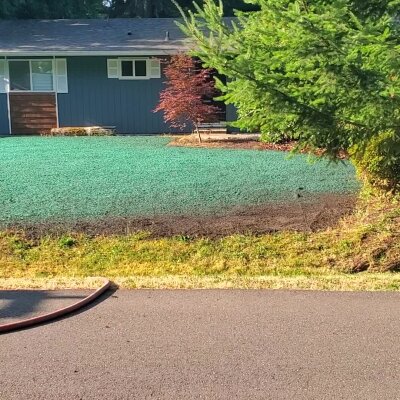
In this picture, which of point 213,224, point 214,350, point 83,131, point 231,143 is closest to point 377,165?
point 213,224

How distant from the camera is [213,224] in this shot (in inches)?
336

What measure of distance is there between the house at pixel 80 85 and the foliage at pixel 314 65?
49.4 feet

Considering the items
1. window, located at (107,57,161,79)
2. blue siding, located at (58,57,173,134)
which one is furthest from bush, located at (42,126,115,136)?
window, located at (107,57,161,79)

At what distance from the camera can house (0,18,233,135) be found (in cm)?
2119

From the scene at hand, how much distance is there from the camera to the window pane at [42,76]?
2164cm

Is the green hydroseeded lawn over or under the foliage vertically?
under

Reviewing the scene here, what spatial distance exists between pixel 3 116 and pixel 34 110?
4.07 feet

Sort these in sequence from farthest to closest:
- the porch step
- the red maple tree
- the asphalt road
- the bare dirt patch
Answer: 1. the porch step
2. the red maple tree
3. the bare dirt patch
4. the asphalt road

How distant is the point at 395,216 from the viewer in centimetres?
843

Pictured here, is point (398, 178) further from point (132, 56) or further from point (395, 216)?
point (132, 56)

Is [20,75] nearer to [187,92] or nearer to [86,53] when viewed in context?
[86,53]

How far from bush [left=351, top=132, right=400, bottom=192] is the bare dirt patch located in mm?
639

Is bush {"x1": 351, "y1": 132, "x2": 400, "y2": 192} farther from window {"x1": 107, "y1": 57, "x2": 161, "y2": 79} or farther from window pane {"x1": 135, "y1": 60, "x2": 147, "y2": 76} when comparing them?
window pane {"x1": 135, "y1": 60, "x2": 147, "y2": 76}

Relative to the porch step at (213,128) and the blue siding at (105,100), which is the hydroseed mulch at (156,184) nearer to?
the porch step at (213,128)
